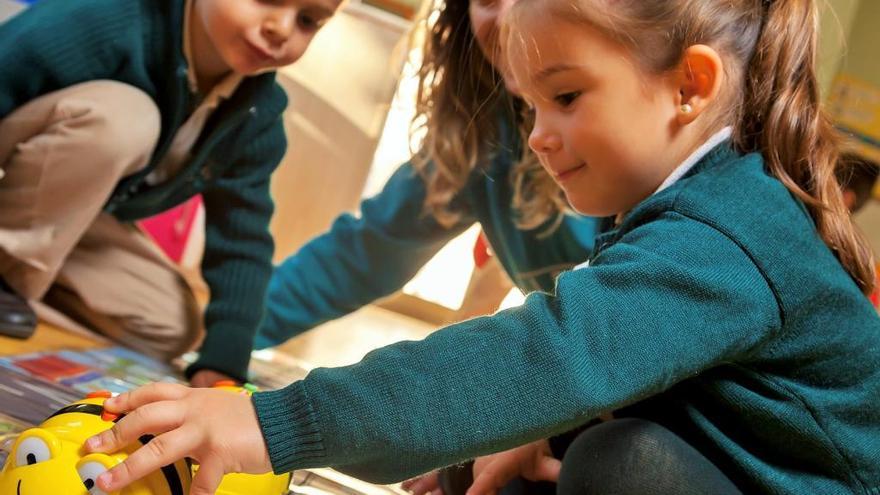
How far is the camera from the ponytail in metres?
0.60

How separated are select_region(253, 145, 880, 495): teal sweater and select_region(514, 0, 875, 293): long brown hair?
0.10ft

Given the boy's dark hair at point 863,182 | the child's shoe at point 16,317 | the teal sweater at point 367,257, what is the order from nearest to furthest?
the child's shoe at point 16,317, the teal sweater at point 367,257, the boy's dark hair at point 863,182

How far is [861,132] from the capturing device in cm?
164

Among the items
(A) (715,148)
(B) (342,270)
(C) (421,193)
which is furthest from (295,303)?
(A) (715,148)

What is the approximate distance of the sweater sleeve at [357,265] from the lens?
4.07ft

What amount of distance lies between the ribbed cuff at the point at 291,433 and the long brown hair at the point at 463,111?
1.95 ft

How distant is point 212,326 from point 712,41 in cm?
65

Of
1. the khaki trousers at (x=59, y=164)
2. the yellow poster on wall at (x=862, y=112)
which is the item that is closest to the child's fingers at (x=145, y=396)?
the khaki trousers at (x=59, y=164)

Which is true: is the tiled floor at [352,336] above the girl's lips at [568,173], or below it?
below

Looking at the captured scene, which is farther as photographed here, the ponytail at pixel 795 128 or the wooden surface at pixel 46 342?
the wooden surface at pixel 46 342

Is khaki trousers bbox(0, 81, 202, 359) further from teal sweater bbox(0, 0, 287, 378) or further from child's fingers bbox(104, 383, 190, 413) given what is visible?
child's fingers bbox(104, 383, 190, 413)

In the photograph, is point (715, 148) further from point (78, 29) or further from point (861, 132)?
point (861, 132)

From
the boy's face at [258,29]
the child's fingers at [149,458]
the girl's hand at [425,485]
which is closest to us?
the child's fingers at [149,458]

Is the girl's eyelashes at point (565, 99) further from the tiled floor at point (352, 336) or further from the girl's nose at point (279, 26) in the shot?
the tiled floor at point (352, 336)
